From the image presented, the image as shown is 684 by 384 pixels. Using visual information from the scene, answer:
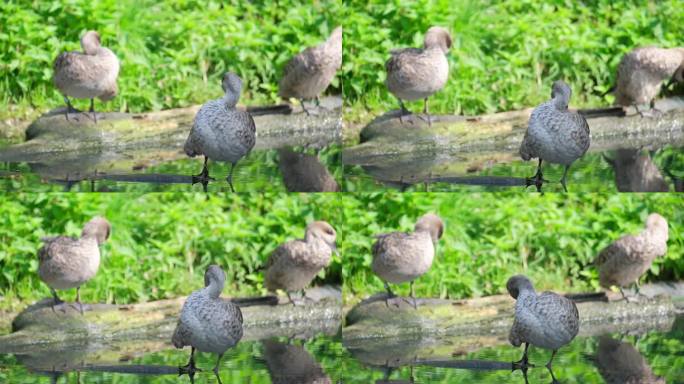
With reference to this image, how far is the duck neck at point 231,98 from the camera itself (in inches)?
229

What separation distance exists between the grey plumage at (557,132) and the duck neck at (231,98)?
4.43 ft

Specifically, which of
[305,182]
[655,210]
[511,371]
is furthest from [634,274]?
[305,182]

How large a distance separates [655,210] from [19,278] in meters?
3.13

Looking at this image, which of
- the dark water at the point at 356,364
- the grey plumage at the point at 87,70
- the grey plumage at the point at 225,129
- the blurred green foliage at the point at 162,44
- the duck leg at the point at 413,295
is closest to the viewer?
the grey plumage at the point at 225,129

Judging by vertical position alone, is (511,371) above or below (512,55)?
below

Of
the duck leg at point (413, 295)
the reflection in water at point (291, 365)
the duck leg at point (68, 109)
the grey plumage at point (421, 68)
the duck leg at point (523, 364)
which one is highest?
the grey plumage at point (421, 68)

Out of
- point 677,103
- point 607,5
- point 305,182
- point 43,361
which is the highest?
point 607,5

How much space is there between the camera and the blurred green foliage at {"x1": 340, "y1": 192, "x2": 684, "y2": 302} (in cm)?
621

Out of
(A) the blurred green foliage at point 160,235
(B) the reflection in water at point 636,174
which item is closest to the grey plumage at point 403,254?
(A) the blurred green foliage at point 160,235

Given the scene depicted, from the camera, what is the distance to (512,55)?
6.18 meters

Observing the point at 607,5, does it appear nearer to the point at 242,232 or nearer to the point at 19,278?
the point at 242,232

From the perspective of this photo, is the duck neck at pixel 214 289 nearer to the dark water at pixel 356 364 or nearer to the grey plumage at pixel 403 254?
the dark water at pixel 356 364

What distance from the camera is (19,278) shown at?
6.09 m

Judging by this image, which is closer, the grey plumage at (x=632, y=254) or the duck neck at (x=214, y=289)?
the duck neck at (x=214, y=289)
